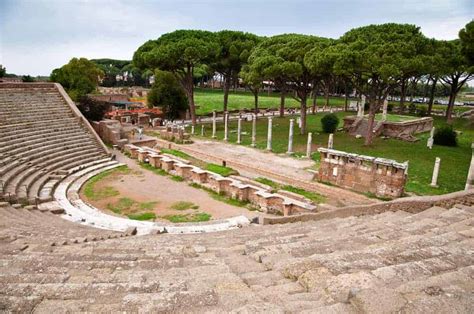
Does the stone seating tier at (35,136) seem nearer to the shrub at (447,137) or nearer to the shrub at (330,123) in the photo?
the shrub at (330,123)

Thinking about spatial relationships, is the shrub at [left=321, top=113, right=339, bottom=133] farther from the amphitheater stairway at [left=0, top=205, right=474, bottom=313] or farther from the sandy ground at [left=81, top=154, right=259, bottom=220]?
the amphitheater stairway at [left=0, top=205, right=474, bottom=313]

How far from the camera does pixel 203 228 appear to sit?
1217 centimetres

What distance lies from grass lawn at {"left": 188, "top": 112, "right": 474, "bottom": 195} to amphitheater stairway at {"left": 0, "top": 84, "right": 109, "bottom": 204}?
11.2 m

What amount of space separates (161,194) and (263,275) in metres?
11.5

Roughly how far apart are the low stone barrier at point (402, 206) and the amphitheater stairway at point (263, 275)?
2060 mm

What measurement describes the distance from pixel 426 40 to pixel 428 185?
10655 millimetres

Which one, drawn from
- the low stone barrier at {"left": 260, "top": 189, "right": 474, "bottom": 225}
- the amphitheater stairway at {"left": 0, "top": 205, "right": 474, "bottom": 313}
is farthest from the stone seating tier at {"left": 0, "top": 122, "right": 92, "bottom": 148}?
the low stone barrier at {"left": 260, "top": 189, "right": 474, "bottom": 225}

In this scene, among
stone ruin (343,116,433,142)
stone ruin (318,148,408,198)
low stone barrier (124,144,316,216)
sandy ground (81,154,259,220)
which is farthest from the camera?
stone ruin (343,116,433,142)

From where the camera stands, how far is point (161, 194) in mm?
16125

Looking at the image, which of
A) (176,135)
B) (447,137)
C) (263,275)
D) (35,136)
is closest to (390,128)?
(447,137)

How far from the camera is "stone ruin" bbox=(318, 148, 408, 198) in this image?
49.2 feet

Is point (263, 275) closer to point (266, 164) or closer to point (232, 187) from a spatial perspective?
point (232, 187)

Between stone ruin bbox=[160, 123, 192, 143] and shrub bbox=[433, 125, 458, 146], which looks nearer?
shrub bbox=[433, 125, 458, 146]

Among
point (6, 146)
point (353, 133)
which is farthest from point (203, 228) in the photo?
point (353, 133)
